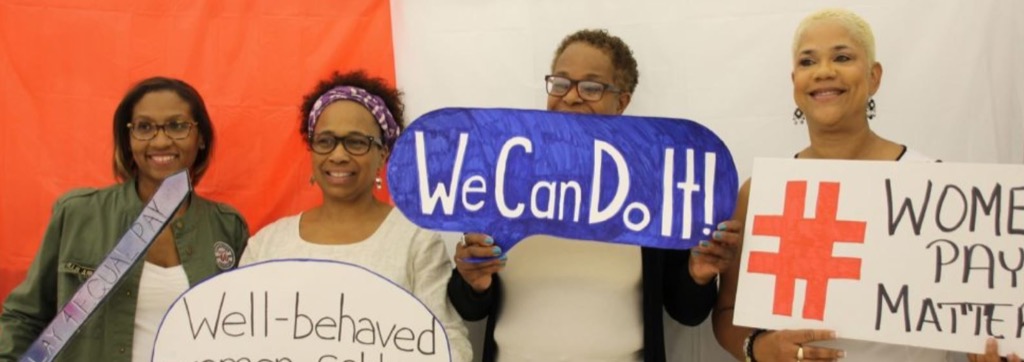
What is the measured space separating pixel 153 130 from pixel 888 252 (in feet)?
4.81

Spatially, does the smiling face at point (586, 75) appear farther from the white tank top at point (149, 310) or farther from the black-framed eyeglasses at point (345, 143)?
the white tank top at point (149, 310)

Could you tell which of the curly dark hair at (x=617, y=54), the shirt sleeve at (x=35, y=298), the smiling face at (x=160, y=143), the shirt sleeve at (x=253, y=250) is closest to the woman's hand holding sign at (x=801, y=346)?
the curly dark hair at (x=617, y=54)

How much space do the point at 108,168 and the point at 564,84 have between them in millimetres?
1252

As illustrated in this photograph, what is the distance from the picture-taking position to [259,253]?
1.82m

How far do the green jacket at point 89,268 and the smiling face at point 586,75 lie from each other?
0.81 metres

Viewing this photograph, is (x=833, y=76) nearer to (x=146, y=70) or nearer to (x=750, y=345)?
(x=750, y=345)

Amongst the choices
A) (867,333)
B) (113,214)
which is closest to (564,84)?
(867,333)

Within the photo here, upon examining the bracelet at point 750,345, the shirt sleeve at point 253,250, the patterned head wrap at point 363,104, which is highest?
the patterned head wrap at point 363,104

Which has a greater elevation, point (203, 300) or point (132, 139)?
point (132, 139)

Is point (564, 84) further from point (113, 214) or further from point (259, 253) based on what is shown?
point (113, 214)

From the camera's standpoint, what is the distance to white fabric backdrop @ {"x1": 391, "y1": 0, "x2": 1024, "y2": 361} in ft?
6.44

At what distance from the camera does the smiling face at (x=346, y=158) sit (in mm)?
1812

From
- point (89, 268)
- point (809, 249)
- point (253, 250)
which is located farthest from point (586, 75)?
point (89, 268)

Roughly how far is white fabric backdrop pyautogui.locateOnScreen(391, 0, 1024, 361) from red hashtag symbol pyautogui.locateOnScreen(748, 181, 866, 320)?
2.07 ft
